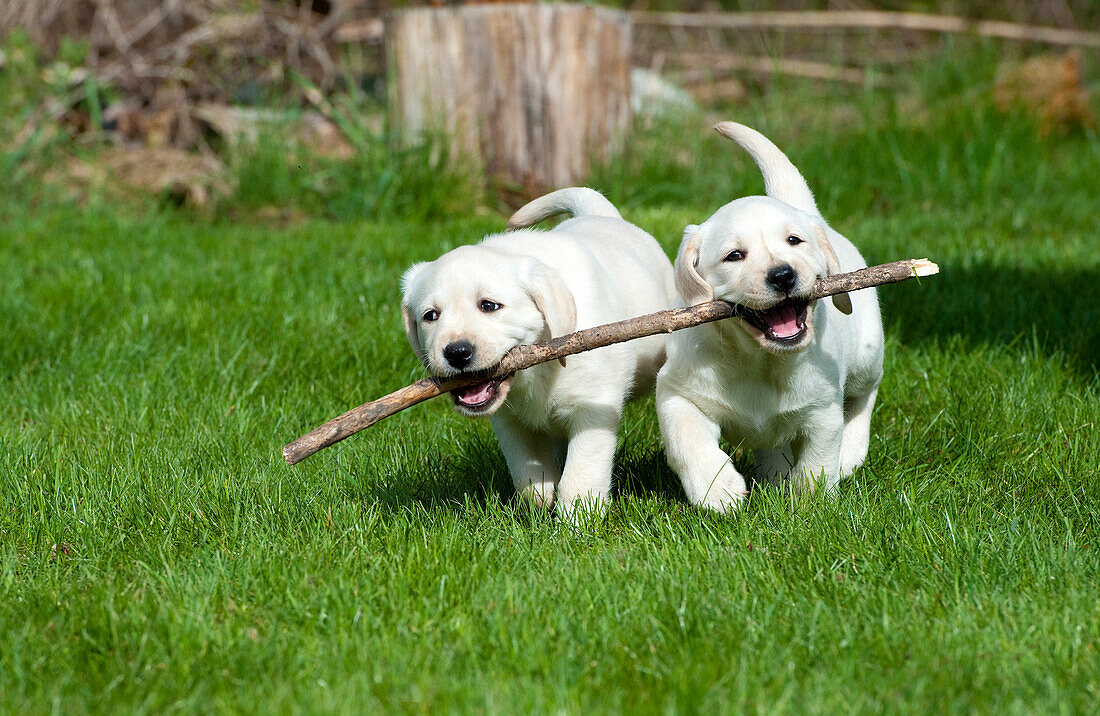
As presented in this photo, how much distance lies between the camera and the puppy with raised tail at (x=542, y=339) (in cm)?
289

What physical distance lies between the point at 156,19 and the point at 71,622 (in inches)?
294

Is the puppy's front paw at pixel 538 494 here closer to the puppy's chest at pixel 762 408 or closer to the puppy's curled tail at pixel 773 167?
the puppy's chest at pixel 762 408

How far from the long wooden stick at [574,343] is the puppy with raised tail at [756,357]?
0.07 meters

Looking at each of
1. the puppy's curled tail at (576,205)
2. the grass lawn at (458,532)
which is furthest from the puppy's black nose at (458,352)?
the puppy's curled tail at (576,205)

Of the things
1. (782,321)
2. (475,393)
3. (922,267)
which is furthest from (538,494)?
(922,267)

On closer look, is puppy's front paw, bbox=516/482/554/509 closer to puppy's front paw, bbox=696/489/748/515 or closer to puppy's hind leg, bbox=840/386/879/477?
puppy's front paw, bbox=696/489/748/515

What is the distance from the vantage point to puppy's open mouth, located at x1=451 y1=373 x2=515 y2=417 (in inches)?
114

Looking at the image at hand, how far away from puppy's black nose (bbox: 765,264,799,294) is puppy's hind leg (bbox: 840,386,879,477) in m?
0.89

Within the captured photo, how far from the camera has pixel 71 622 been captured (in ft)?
7.63

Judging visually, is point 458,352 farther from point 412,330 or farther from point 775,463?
point 775,463

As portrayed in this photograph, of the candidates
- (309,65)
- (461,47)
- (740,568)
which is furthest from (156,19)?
(740,568)

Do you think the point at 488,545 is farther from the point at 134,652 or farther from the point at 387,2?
the point at 387,2

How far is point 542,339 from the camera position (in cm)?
308

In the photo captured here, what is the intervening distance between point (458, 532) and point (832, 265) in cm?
122
